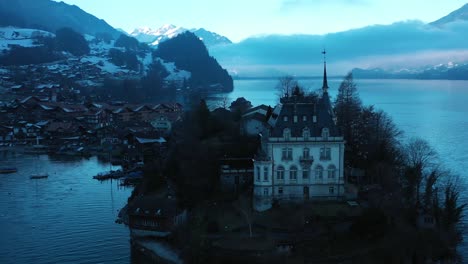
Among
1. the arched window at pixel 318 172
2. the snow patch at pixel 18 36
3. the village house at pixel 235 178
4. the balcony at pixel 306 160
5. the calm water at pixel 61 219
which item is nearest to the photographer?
the calm water at pixel 61 219

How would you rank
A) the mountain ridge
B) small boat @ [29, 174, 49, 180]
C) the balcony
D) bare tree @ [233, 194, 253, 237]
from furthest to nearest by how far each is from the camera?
the mountain ridge
small boat @ [29, 174, 49, 180]
the balcony
bare tree @ [233, 194, 253, 237]

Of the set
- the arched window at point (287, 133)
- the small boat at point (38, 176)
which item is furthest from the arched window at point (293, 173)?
the small boat at point (38, 176)

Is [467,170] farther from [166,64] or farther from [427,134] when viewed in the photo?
[166,64]

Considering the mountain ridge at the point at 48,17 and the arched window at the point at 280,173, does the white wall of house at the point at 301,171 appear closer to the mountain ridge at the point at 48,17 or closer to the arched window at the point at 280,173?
the arched window at the point at 280,173

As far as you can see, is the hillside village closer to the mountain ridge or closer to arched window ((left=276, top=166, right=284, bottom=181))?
arched window ((left=276, top=166, right=284, bottom=181))

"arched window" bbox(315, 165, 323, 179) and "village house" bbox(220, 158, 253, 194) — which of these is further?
"village house" bbox(220, 158, 253, 194)

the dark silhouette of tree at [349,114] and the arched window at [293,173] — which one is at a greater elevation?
the dark silhouette of tree at [349,114]

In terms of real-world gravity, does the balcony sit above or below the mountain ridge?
below

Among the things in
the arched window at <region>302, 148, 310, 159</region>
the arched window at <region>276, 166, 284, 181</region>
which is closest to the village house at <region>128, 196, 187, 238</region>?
the arched window at <region>276, 166, 284, 181</region>

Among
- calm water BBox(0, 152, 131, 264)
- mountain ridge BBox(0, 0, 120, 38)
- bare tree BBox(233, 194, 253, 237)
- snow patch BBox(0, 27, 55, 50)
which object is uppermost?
mountain ridge BBox(0, 0, 120, 38)
